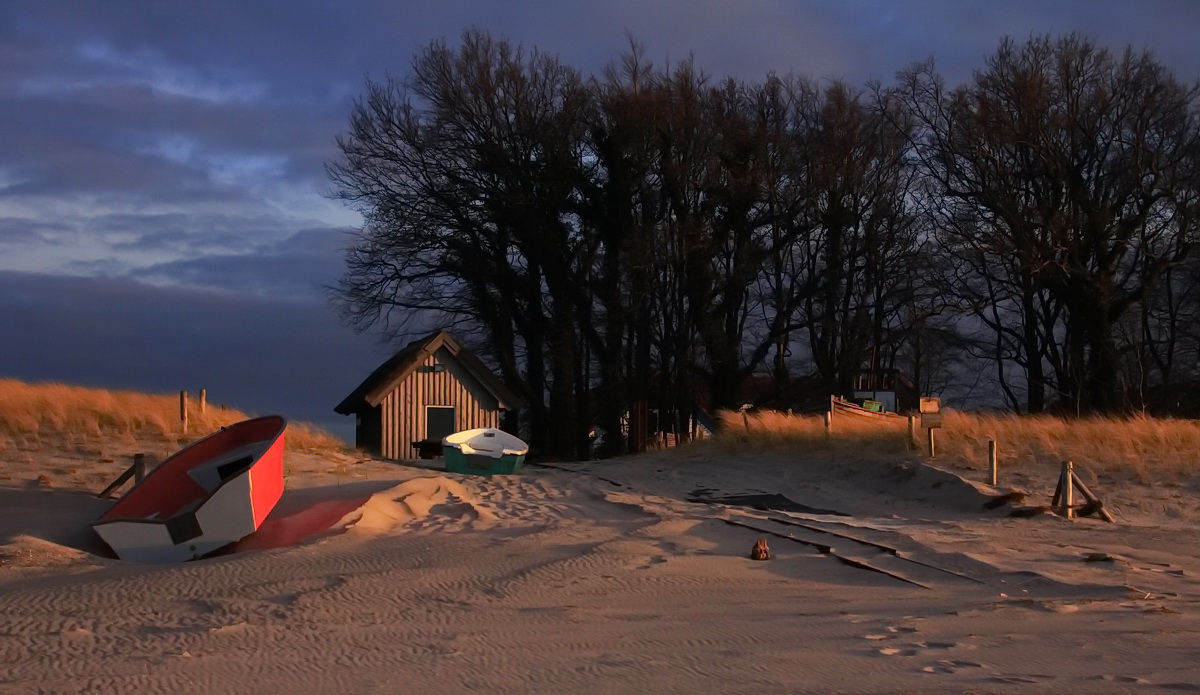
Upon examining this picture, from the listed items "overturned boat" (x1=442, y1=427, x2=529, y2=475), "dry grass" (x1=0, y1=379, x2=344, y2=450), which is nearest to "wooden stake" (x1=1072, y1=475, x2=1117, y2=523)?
"overturned boat" (x1=442, y1=427, x2=529, y2=475)

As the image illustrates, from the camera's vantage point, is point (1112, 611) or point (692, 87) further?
point (692, 87)

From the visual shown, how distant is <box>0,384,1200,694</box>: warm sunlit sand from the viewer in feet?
21.7

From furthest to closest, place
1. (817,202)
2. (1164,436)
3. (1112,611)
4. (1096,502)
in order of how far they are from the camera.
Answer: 1. (817,202)
2. (1164,436)
3. (1096,502)
4. (1112,611)

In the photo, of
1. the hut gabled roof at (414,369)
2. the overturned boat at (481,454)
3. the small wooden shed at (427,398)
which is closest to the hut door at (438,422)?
the small wooden shed at (427,398)

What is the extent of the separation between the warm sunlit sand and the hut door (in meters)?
14.7

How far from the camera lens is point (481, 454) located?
75.3 feet

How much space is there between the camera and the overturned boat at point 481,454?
2300cm

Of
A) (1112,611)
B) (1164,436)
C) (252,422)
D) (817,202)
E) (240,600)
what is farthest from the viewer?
(817,202)

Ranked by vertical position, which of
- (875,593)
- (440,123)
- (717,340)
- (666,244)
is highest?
(440,123)

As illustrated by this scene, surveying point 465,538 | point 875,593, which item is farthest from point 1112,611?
point 465,538

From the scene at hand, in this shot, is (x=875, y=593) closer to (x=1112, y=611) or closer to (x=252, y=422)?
(x=1112, y=611)

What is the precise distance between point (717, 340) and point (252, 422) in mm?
24246

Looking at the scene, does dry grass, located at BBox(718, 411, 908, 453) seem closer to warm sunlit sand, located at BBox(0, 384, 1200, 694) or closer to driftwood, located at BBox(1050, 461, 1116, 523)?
warm sunlit sand, located at BBox(0, 384, 1200, 694)

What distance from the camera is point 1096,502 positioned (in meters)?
14.7
